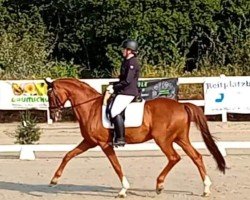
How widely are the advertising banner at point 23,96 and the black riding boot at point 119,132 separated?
1247 centimetres

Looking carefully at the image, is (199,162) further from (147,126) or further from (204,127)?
(147,126)

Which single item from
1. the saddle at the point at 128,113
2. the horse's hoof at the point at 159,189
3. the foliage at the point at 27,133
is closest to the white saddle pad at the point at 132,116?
the saddle at the point at 128,113

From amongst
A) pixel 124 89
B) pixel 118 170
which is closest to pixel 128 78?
pixel 124 89

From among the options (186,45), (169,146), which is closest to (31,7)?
(186,45)

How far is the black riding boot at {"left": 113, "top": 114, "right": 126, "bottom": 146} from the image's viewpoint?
33.6 ft

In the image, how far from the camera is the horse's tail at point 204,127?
34.7ft

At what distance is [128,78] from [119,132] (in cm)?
76

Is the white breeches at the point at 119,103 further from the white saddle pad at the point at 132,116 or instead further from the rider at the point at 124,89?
the white saddle pad at the point at 132,116

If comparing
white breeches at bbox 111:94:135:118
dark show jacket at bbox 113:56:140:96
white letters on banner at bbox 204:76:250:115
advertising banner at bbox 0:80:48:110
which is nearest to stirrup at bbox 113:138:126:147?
white breeches at bbox 111:94:135:118

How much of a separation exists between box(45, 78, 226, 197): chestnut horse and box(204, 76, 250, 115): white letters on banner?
36.2ft

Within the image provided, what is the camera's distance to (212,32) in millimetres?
35750

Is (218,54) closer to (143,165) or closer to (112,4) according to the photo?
(112,4)

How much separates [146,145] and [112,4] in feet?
71.1

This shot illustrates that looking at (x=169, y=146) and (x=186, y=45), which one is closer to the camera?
(x=169, y=146)
